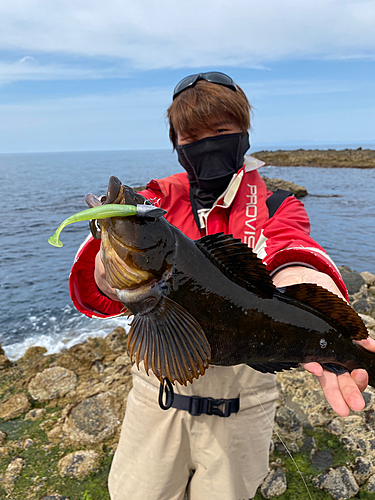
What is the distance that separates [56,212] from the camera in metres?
28.6

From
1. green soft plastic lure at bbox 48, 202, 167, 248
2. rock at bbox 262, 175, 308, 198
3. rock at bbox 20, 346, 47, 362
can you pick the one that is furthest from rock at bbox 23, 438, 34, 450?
rock at bbox 262, 175, 308, 198

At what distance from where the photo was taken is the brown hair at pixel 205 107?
3059 mm

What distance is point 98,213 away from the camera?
5.59 ft

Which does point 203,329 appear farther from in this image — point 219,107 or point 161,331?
point 219,107

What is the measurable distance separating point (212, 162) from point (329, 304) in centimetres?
170

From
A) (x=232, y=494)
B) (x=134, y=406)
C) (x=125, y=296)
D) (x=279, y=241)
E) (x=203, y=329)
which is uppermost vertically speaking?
(x=279, y=241)

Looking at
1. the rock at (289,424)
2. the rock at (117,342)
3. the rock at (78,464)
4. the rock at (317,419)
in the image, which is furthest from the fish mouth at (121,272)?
the rock at (117,342)

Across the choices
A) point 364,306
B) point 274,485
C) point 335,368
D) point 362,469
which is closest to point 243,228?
point 335,368

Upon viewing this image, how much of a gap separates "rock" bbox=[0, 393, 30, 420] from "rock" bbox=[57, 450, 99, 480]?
56.0 inches

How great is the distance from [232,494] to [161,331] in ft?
5.99

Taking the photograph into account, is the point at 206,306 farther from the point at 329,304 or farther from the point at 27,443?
the point at 27,443

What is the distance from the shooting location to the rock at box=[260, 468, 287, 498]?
3805 mm

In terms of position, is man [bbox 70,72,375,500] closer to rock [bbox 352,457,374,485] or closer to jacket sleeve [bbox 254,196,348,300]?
jacket sleeve [bbox 254,196,348,300]

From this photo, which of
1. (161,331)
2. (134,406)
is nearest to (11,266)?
(134,406)
